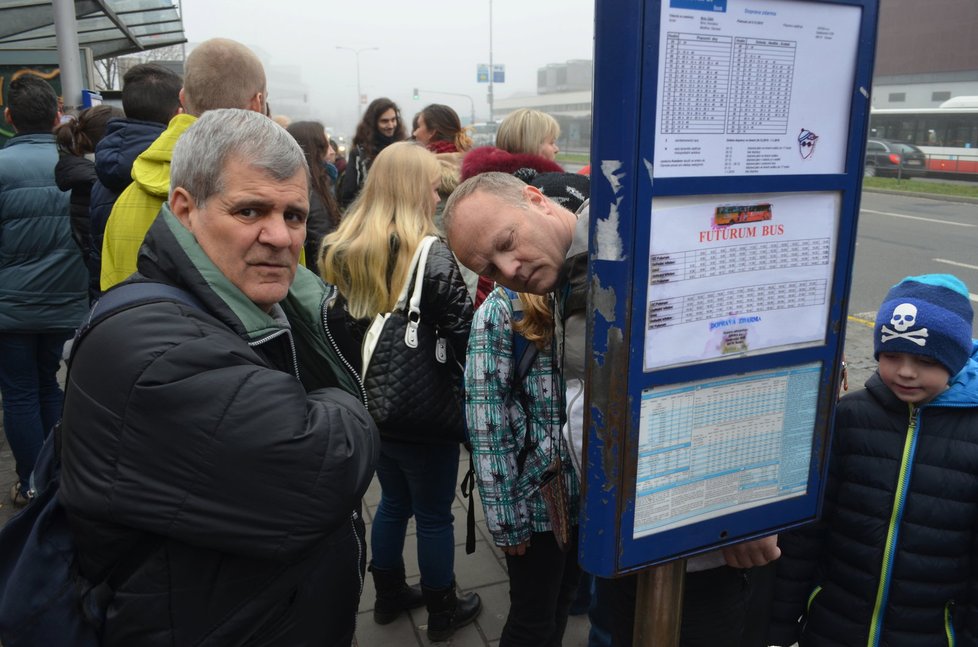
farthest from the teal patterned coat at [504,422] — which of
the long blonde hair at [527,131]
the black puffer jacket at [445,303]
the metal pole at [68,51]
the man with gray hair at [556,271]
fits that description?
the metal pole at [68,51]

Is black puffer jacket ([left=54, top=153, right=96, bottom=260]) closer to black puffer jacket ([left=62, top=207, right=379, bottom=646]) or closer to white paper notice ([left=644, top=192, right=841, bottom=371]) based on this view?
black puffer jacket ([left=62, top=207, right=379, bottom=646])

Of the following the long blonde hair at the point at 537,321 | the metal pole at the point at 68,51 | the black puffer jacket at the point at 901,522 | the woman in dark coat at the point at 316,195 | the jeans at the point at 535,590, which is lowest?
the jeans at the point at 535,590

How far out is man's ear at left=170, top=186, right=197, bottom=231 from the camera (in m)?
1.47

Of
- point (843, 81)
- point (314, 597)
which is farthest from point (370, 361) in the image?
point (843, 81)

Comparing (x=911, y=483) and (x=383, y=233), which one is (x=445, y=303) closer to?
(x=383, y=233)

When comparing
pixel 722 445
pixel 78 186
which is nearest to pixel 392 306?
pixel 722 445

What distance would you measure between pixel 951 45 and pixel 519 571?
2090 inches

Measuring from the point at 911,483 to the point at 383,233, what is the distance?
1.87 meters

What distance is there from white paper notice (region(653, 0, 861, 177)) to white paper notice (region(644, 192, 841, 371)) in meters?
0.06

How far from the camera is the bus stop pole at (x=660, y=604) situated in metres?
1.39

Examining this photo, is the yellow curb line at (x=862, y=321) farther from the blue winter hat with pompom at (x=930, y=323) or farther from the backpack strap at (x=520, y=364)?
the backpack strap at (x=520, y=364)

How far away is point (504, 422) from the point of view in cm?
216

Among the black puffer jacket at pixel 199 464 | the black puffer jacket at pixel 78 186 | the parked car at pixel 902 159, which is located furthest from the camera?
the parked car at pixel 902 159

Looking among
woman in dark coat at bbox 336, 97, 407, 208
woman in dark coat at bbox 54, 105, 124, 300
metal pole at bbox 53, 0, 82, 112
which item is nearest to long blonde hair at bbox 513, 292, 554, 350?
woman in dark coat at bbox 54, 105, 124, 300
